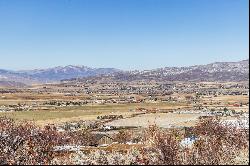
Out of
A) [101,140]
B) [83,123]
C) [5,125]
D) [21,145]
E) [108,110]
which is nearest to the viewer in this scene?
[21,145]

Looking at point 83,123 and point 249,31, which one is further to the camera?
point 83,123

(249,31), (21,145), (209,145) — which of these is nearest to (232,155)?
(209,145)

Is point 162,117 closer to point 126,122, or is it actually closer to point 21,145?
point 126,122

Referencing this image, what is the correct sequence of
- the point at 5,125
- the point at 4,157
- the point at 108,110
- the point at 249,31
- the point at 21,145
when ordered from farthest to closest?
the point at 108,110
the point at 5,125
the point at 21,145
the point at 4,157
the point at 249,31

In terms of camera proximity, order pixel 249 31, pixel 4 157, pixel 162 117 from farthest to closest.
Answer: pixel 162 117, pixel 4 157, pixel 249 31

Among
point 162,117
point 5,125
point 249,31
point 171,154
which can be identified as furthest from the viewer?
point 162,117

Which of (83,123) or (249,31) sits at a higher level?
(249,31)

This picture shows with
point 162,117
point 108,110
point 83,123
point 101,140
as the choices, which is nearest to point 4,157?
point 101,140

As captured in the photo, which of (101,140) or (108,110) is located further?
(108,110)

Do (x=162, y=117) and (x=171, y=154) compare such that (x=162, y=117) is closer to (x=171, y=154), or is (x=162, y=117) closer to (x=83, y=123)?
(x=83, y=123)
